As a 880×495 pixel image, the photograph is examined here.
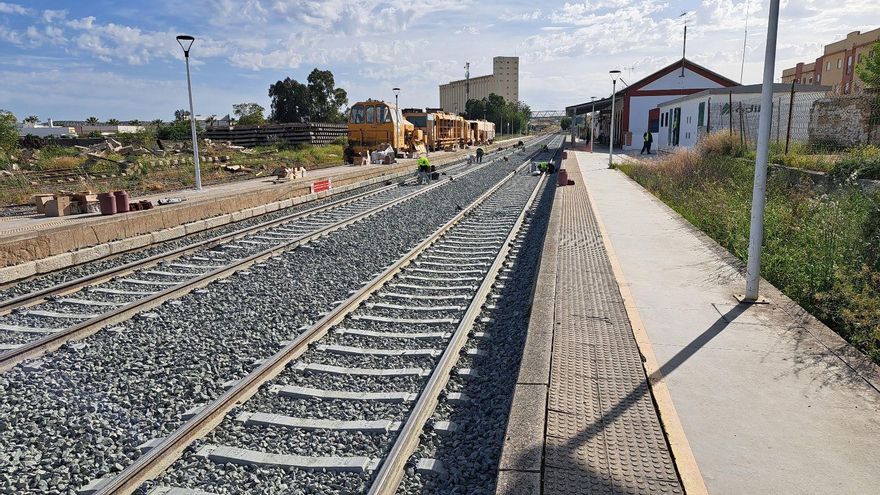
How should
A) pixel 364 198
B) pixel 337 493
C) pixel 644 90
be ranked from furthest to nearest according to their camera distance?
pixel 644 90 < pixel 364 198 < pixel 337 493

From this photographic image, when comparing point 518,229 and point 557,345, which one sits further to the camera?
point 518,229

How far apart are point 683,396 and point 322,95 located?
2724 inches

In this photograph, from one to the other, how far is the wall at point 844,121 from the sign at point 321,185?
46.1 feet

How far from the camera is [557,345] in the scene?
502 centimetres

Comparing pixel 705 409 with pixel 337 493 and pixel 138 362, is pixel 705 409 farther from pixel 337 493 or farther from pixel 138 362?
pixel 138 362

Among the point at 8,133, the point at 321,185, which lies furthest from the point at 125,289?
the point at 8,133

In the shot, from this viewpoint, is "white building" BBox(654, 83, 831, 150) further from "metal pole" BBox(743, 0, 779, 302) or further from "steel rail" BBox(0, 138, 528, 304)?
"steel rail" BBox(0, 138, 528, 304)

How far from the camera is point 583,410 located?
3.85m

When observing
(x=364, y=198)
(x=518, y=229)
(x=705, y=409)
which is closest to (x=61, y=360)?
(x=705, y=409)

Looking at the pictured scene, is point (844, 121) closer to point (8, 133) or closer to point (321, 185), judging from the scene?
point (321, 185)

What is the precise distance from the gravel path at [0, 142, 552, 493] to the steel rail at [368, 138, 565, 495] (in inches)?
9.1

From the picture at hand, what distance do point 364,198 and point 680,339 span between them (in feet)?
44.0

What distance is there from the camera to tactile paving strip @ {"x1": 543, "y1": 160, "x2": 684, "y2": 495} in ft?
10.2

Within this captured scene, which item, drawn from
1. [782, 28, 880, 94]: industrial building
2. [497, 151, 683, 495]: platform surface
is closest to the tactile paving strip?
[497, 151, 683, 495]: platform surface
